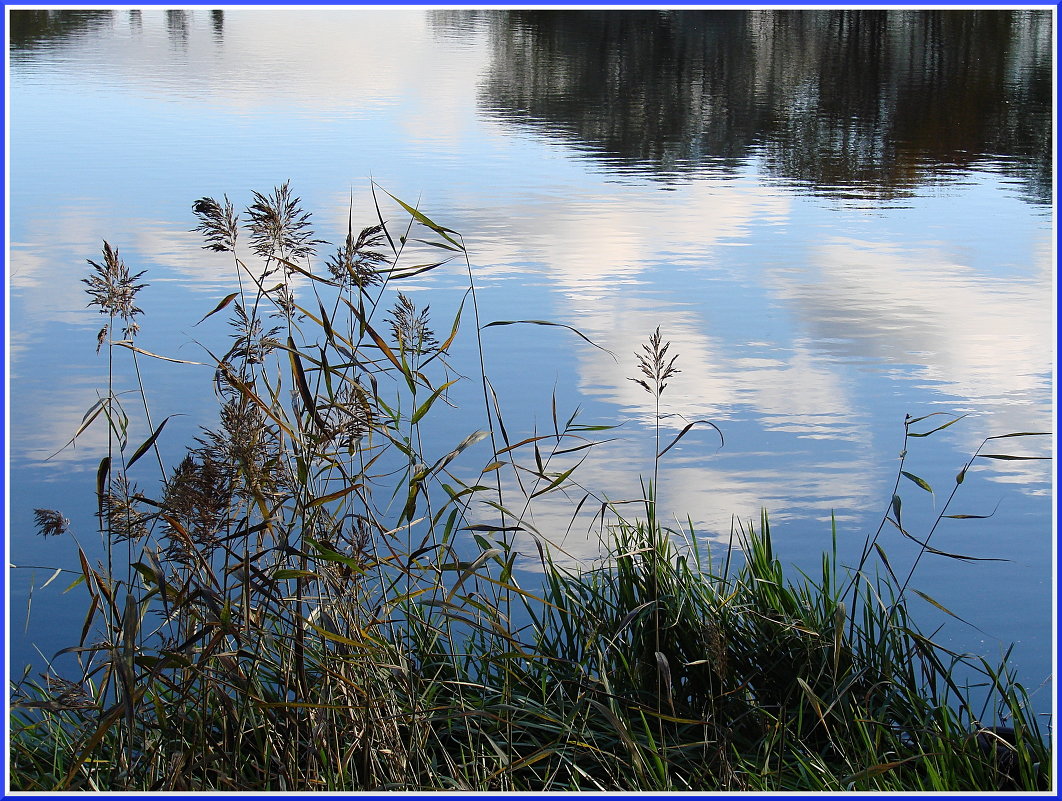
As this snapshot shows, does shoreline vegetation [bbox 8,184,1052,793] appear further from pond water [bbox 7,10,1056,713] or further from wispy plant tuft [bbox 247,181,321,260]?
pond water [bbox 7,10,1056,713]

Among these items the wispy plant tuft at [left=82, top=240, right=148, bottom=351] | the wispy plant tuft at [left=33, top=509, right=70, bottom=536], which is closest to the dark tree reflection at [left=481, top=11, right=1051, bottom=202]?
the wispy plant tuft at [left=82, top=240, right=148, bottom=351]

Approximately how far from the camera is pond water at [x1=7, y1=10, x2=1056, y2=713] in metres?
2.72

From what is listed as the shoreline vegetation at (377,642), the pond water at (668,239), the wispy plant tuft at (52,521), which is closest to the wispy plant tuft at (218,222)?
the shoreline vegetation at (377,642)

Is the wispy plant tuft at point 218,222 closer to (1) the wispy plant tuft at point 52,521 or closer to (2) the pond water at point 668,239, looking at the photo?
(1) the wispy plant tuft at point 52,521

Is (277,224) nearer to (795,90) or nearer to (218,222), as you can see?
(218,222)

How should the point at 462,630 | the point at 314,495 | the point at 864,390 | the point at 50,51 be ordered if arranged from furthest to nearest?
the point at 50,51 < the point at 864,390 < the point at 462,630 < the point at 314,495

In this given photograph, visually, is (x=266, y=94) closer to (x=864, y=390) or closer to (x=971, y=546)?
(x=864, y=390)

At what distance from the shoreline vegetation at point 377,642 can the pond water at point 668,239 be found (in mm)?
340

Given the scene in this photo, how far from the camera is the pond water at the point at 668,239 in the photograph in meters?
2.72

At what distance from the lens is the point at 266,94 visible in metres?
9.77

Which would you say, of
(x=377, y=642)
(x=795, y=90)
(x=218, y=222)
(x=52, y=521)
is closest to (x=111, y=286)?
(x=218, y=222)

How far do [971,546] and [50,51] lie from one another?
511 inches

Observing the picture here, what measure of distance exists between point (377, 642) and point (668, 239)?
179 inches

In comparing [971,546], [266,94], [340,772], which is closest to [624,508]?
[971,546]
